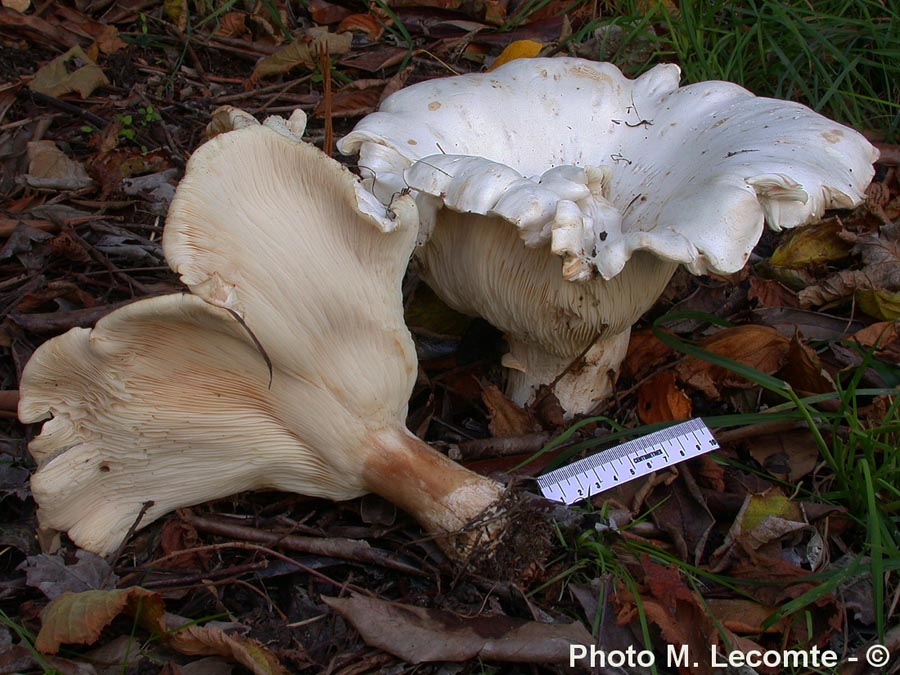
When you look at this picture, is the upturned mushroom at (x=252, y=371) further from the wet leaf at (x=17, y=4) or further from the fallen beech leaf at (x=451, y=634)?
the wet leaf at (x=17, y=4)

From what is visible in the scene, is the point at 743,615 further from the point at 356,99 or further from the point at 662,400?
the point at 356,99

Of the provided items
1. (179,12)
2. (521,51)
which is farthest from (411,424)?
(179,12)

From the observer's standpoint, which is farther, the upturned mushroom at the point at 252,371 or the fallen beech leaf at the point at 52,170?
the fallen beech leaf at the point at 52,170

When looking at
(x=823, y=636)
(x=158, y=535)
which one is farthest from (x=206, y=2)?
(x=823, y=636)

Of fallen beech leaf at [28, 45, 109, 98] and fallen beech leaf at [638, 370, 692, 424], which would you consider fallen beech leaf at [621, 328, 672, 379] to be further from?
fallen beech leaf at [28, 45, 109, 98]

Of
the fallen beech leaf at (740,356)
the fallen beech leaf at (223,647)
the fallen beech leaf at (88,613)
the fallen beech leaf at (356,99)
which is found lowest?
the fallen beech leaf at (740,356)

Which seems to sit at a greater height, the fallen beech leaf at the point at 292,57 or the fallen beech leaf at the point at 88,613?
the fallen beech leaf at the point at 292,57

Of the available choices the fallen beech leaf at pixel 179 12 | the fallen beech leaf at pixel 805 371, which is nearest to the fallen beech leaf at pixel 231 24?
the fallen beech leaf at pixel 179 12

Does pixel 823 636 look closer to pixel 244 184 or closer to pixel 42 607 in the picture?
pixel 244 184

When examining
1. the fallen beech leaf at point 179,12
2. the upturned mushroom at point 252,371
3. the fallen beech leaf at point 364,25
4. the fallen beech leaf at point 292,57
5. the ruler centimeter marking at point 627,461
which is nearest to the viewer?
the upturned mushroom at point 252,371
